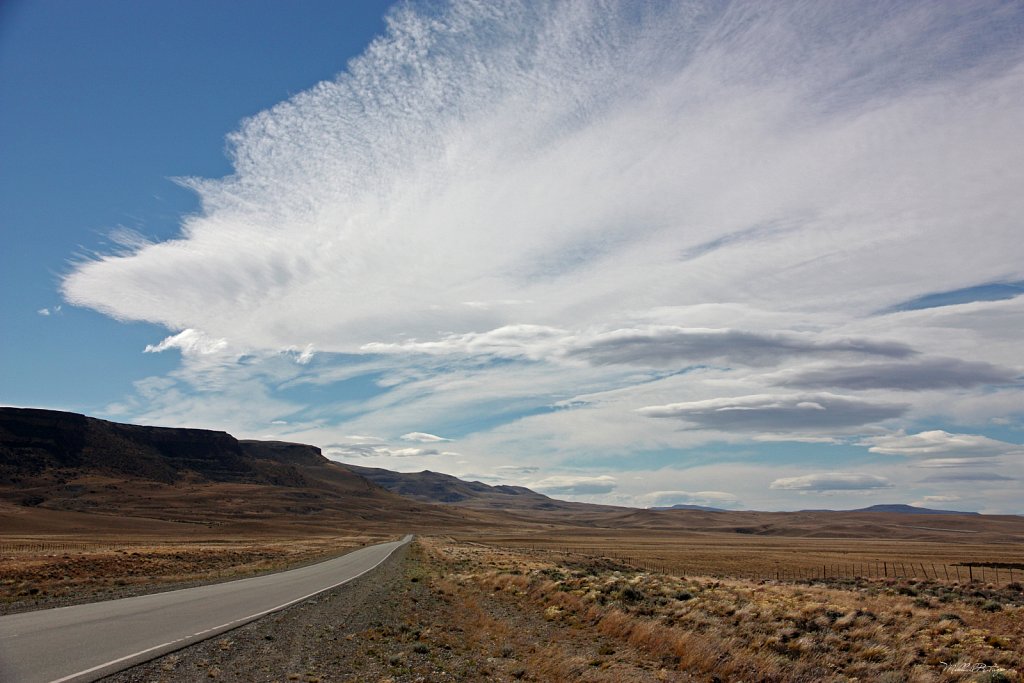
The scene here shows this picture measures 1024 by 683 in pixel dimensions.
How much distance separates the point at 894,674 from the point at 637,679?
4.65 meters

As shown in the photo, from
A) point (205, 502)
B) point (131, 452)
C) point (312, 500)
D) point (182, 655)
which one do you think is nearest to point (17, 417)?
point (131, 452)

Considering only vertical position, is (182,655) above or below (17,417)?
below

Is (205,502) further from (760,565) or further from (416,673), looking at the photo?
(416,673)

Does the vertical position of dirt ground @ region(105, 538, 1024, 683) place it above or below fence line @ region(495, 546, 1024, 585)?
above

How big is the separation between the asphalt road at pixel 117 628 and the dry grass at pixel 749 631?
648 cm

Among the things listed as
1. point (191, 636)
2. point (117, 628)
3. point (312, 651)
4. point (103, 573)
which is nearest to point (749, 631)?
point (312, 651)

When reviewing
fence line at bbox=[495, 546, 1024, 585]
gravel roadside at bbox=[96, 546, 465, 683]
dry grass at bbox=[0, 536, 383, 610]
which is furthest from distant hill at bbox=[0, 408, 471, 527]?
gravel roadside at bbox=[96, 546, 465, 683]

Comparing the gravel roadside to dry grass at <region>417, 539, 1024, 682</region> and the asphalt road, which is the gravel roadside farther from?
dry grass at <region>417, 539, 1024, 682</region>

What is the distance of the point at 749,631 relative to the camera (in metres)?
15.0

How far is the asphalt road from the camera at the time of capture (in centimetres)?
1091

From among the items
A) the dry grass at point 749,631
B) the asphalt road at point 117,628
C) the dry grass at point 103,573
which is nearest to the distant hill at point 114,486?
the dry grass at point 103,573

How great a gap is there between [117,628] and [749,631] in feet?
48.2

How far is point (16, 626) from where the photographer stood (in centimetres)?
1499

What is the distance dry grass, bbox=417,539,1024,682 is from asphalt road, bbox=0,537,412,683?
21.3ft
